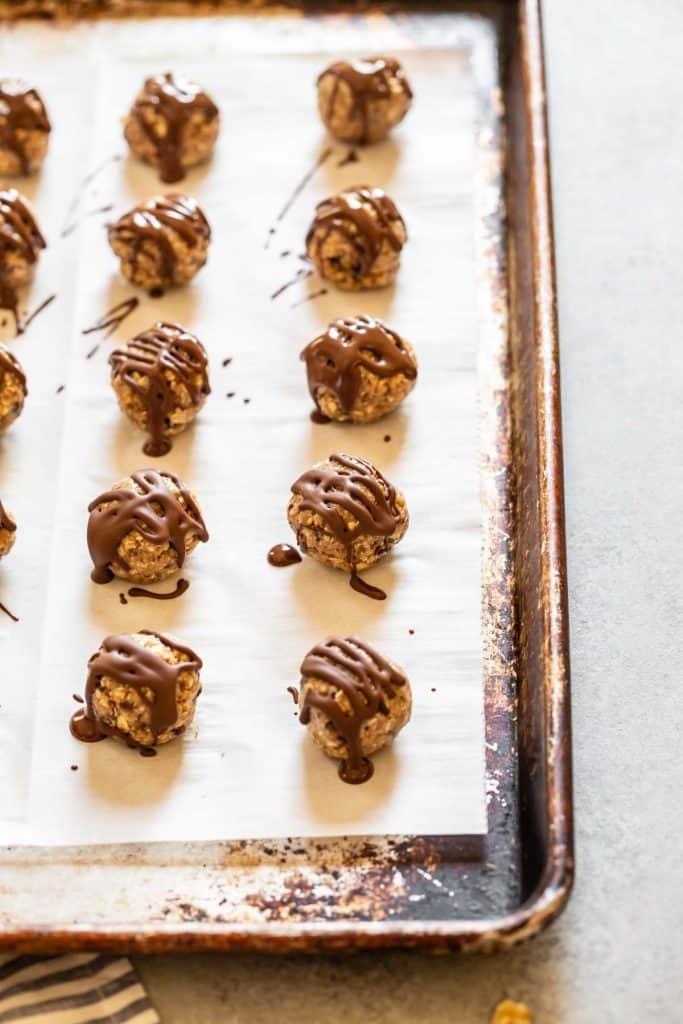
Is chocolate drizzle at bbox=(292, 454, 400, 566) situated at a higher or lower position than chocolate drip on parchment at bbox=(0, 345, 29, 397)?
lower

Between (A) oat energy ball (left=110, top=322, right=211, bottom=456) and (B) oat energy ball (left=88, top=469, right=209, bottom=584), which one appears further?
(A) oat energy ball (left=110, top=322, right=211, bottom=456)

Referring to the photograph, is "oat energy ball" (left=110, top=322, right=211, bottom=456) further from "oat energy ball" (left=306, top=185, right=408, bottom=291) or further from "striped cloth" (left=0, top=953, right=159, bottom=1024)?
"striped cloth" (left=0, top=953, right=159, bottom=1024)

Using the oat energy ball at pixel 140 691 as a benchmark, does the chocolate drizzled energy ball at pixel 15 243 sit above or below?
above

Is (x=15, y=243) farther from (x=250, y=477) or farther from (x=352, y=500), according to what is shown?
(x=352, y=500)

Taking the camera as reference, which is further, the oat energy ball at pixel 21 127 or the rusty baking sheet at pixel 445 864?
the oat energy ball at pixel 21 127

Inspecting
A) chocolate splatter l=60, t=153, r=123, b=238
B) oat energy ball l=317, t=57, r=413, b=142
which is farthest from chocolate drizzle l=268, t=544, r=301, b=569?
oat energy ball l=317, t=57, r=413, b=142

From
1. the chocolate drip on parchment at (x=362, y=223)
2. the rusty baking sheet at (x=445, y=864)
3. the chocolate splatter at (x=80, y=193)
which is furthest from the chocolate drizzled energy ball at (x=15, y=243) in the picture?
the rusty baking sheet at (x=445, y=864)

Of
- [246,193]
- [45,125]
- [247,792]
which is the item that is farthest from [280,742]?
[45,125]

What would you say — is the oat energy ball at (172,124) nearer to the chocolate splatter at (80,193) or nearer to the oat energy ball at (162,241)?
the chocolate splatter at (80,193)
